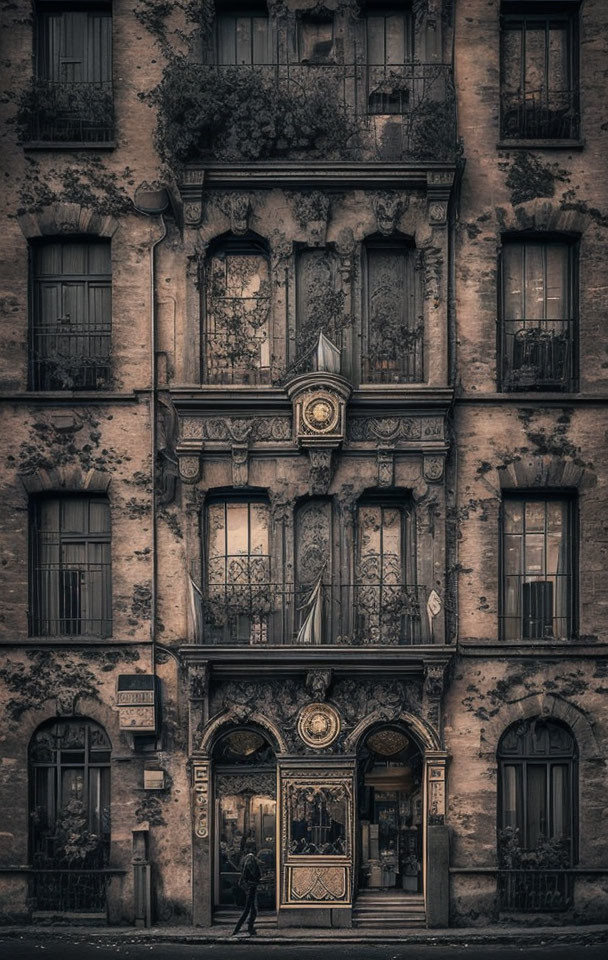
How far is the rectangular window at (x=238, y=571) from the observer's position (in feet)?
101

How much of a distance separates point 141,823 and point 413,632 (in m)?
6.39

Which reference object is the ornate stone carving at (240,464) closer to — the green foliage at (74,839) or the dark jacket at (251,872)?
the green foliage at (74,839)

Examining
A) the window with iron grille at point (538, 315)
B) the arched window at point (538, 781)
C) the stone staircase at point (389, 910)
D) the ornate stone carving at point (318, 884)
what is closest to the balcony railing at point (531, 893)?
the arched window at point (538, 781)

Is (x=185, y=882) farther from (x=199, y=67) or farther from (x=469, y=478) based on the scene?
(x=199, y=67)

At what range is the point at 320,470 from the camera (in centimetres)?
3061

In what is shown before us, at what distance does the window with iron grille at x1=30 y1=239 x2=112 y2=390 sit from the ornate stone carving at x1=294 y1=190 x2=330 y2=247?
394 cm

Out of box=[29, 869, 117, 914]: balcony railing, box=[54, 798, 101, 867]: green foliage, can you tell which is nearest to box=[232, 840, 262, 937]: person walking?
box=[29, 869, 117, 914]: balcony railing

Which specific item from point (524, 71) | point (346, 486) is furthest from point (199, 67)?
point (346, 486)

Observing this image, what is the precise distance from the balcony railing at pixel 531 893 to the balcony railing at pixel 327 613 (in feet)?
16.1

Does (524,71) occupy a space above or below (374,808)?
above

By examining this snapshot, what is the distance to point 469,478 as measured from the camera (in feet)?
102

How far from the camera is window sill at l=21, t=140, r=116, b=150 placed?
31.4 m

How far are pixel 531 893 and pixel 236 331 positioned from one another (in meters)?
12.3

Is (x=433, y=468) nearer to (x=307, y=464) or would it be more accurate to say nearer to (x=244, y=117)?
(x=307, y=464)
